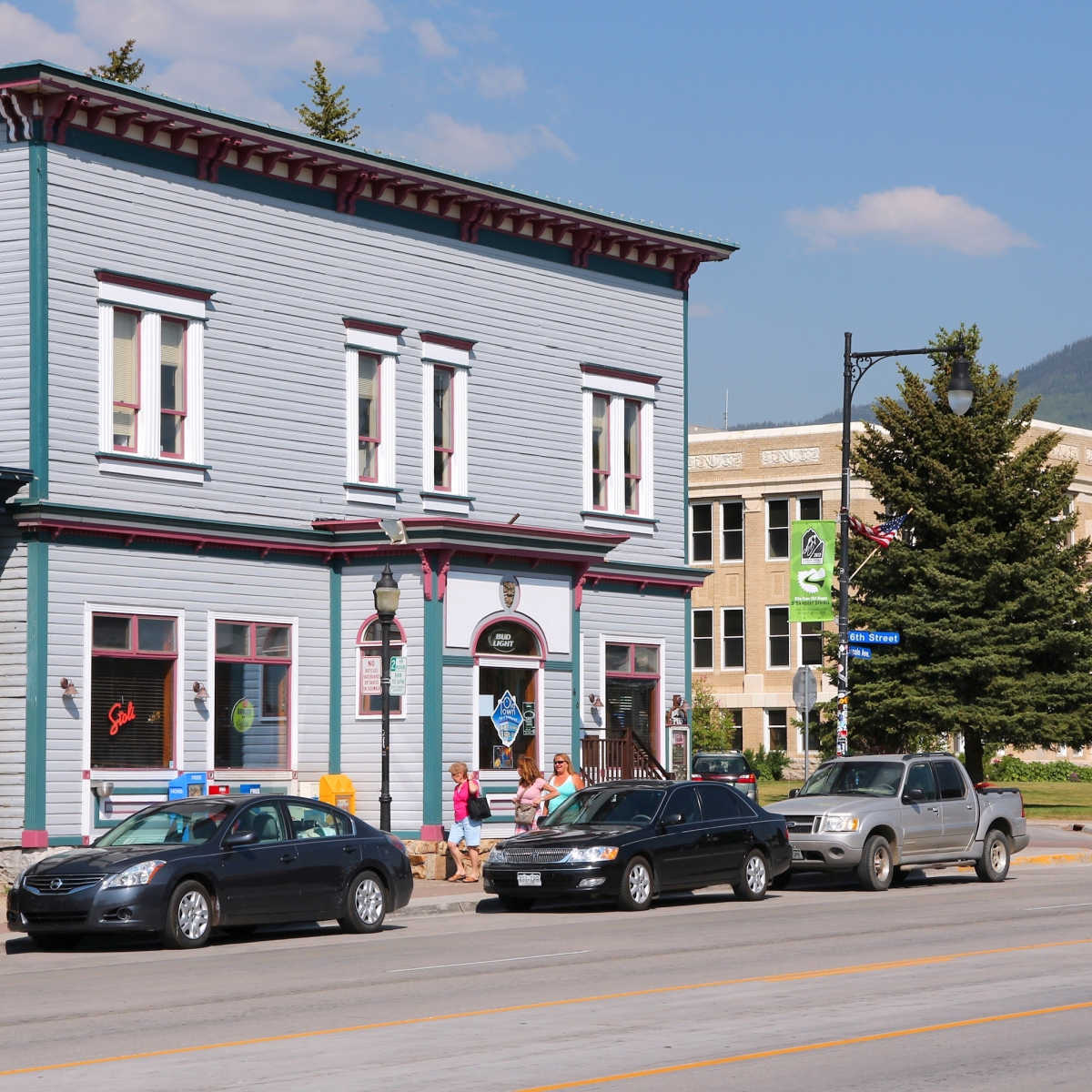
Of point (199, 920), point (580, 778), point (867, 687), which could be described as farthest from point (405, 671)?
point (867, 687)

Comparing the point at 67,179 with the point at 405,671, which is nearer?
the point at 67,179

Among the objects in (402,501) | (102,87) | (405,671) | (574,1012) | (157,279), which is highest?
(102,87)

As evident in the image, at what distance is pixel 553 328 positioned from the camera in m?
33.4

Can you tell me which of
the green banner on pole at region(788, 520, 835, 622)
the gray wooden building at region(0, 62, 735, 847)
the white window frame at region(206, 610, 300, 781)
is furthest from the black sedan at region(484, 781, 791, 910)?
the green banner on pole at region(788, 520, 835, 622)

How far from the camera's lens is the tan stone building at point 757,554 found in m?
73.4

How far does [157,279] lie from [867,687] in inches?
1109

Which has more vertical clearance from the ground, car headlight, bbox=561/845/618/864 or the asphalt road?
car headlight, bbox=561/845/618/864

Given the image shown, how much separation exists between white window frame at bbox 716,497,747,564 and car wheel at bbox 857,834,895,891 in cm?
4738

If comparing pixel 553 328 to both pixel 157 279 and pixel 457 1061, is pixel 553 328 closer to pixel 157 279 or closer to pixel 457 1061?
pixel 157 279

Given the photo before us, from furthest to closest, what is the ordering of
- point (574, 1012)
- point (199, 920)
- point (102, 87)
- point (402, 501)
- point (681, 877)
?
point (402, 501), point (102, 87), point (681, 877), point (199, 920), point (574, 1012)

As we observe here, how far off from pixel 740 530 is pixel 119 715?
4990 cm

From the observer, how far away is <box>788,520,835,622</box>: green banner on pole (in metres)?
34.6

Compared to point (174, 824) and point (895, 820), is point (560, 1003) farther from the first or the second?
point (895, 820)

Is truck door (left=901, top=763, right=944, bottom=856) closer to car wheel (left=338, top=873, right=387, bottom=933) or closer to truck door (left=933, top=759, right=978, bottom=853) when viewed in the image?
truck door (left=933, top=759, right=978, bottom=853)
